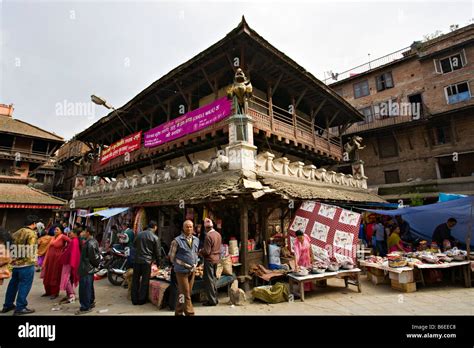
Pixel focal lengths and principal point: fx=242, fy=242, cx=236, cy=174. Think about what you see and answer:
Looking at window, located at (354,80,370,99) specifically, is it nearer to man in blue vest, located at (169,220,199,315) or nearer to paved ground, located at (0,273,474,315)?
paved ground, located at (0,273,474,315)

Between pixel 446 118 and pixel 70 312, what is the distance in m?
25.4

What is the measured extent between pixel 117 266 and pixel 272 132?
7751mm

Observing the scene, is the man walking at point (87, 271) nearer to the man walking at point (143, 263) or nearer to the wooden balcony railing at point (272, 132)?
the man walking at point (143, 263)

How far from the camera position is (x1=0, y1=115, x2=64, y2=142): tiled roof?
24.0 meters

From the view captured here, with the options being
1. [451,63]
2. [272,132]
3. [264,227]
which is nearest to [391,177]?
[451,63]

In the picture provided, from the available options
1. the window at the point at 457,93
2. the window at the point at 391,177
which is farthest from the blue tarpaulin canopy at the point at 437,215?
the window at the point at 457,93

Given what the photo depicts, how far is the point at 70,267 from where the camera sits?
6.53m

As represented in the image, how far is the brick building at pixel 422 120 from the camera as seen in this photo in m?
18.3

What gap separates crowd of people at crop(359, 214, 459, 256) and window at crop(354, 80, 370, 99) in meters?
14.7

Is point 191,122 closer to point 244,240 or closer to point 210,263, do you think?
point 244,240

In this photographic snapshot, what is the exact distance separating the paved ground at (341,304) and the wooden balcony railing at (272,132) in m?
6.23
